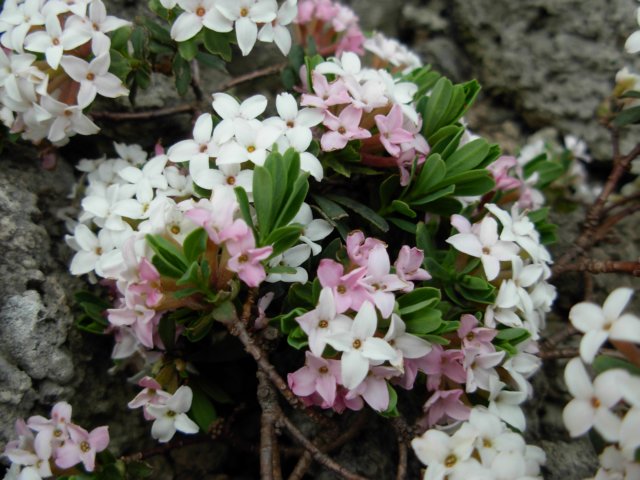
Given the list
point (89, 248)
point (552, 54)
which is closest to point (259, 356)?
point (89, 248)

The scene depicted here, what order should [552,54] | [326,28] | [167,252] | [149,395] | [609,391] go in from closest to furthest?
1. [609,391]
2. [167,252]
3. [149,395]
4. [326,28]
5. [552,54]

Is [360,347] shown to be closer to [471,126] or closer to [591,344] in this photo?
[591,344]

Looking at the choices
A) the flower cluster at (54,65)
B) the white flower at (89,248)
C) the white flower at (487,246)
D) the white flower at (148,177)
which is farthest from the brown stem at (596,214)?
the flower cluster at (54,65)

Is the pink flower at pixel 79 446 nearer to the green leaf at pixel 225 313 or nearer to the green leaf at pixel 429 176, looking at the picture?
the green leaf at pixel 225 313

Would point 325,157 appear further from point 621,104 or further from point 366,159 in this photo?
point 621,104

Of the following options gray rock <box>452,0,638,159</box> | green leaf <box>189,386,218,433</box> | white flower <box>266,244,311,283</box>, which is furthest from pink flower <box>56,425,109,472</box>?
gray rock <box>452,0,638,159</box>

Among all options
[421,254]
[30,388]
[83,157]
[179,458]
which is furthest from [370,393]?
[83,157]
